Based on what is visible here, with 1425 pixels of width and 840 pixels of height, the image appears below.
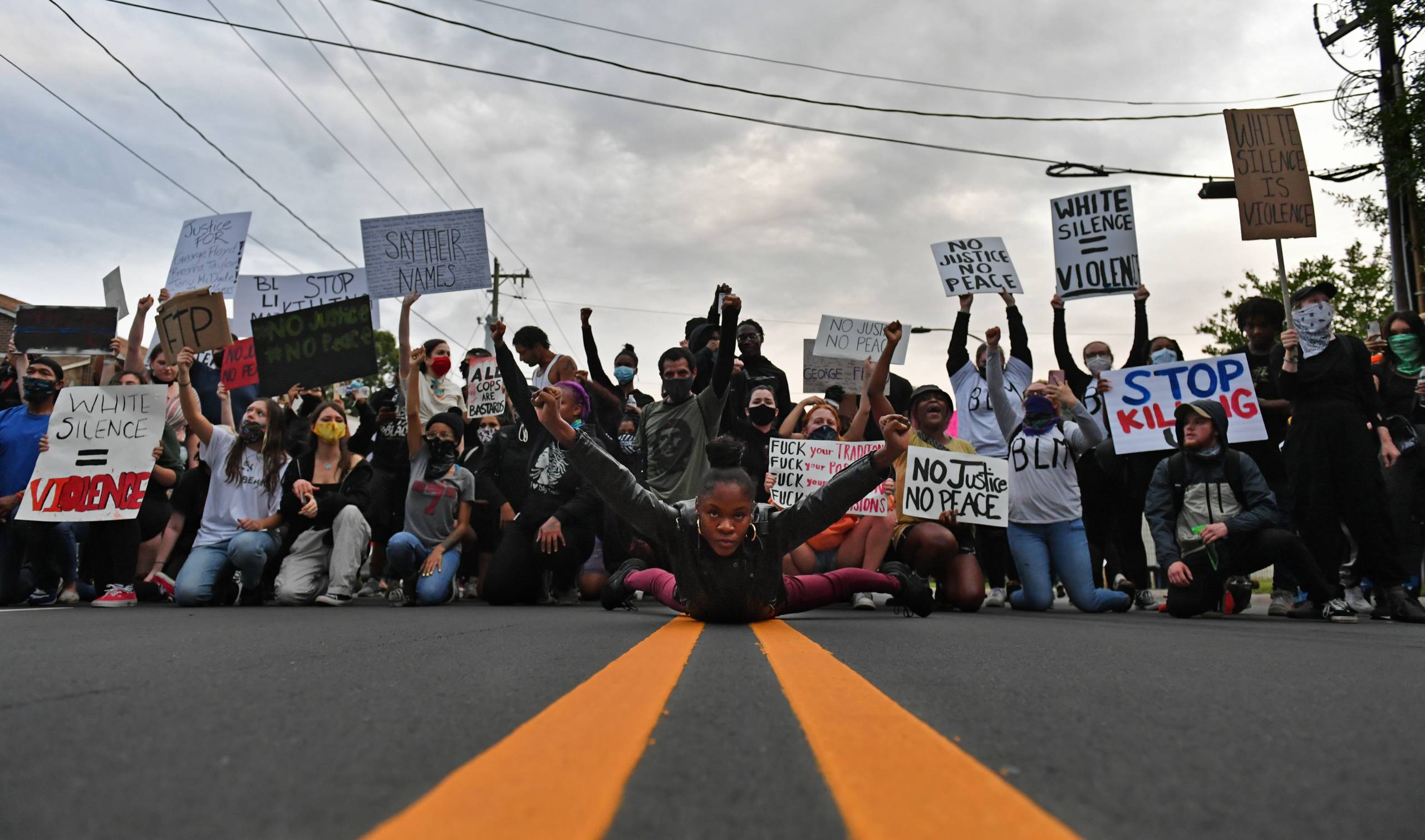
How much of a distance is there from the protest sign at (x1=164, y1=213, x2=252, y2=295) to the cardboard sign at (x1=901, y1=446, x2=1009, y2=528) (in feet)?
27.7

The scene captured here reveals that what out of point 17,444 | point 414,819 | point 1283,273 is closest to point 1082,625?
point 414,819

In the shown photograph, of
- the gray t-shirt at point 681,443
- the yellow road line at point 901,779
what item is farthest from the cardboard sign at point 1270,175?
the yellow road line at point 901,779

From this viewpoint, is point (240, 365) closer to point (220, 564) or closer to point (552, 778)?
point (220, 564)

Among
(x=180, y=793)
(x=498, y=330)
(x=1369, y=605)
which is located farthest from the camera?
(x=498, y=330)

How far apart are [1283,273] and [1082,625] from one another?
18.8 feet

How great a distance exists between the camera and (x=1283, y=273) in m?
9.37

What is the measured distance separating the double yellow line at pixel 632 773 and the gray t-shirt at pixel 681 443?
16.2 ft

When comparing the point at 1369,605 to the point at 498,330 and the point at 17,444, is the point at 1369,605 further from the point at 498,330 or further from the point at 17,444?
the point at 17,444

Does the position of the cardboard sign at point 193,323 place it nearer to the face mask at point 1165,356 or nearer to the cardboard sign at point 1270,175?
the face mask at point 1165,356

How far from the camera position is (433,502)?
864 centimetres

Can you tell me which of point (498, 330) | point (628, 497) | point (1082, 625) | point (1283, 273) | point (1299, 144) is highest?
point (1299, 144)

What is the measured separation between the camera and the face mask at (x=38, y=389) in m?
8.45

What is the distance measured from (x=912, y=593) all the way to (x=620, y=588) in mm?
1909

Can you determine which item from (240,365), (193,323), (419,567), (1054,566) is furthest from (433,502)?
(1054,566)
